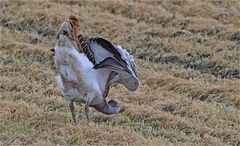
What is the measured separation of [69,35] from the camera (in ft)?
22.1

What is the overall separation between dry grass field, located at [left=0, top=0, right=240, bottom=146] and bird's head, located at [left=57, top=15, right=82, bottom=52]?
0.84 metres

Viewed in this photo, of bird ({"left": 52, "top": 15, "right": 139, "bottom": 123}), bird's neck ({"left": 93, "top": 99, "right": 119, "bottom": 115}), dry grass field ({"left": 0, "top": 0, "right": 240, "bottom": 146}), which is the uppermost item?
bird ({"left": 52, "top": 15, "right": 139, "bottom": 123})

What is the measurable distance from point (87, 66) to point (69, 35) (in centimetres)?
37

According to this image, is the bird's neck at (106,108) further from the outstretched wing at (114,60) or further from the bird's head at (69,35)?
the bird's head at (69,35)

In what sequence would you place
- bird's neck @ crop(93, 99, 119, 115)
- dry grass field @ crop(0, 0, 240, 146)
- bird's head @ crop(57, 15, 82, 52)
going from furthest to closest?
1. bird's neck @ crop(93, 99, 119, 115)
2. dry grass field @ crop(0, 0, 240, 146)
3. bird's head @ crop(57, 15, 82, 52)

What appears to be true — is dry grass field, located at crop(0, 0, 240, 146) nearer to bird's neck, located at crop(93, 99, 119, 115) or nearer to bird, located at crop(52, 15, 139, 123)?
bird's neck, located at crop(93, 99, 119, 115)

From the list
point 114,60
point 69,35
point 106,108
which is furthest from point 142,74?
point 69,35

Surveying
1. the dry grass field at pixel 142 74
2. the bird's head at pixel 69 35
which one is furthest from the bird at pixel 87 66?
the dry grass field at pixel 142 74

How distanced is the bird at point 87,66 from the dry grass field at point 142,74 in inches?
13.1

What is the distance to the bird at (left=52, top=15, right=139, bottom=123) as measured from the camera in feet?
22.1

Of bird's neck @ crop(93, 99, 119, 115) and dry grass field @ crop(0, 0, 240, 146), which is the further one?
bird's neck @ crop(93, 99, 119, 115)

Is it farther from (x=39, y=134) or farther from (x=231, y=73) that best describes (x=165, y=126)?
(x=231, y=73)

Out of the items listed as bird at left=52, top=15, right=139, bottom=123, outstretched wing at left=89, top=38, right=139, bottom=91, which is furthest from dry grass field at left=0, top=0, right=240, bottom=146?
outstretched wing at left=89, top=38, right=139, bottom=91

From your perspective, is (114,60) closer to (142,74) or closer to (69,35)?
(69,35)
